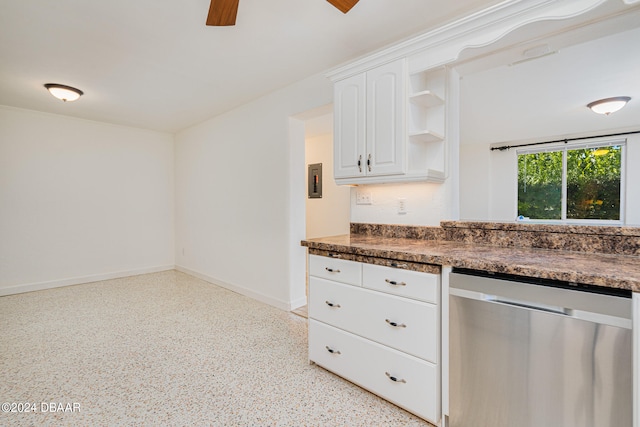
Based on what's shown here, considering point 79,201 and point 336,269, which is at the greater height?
point 79,201

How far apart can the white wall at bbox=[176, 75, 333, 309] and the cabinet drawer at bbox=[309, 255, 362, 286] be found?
1271 mm

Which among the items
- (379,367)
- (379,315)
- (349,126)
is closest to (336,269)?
(379,315)

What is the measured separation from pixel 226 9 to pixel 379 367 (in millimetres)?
2245

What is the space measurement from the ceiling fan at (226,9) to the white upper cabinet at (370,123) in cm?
50

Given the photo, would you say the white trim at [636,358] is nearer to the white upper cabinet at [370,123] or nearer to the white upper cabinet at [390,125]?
the white upper cabinet at [390,125]

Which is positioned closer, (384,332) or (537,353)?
(537,353)

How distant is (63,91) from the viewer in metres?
3.22

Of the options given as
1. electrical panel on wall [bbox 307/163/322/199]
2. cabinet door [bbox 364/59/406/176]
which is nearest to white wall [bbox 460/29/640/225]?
cabinet door [bbox 364/59/406/176]

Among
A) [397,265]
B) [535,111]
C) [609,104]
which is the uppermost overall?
[535,111]

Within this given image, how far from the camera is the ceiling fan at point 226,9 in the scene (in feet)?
5.36

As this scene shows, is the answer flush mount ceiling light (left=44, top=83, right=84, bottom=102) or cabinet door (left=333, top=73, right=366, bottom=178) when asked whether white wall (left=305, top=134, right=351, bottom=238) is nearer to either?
cabinet door (left=333, top=73, right=366, bottom=178)

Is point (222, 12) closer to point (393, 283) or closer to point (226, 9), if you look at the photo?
point (226, 9)

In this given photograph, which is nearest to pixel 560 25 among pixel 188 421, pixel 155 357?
pixel 188 421

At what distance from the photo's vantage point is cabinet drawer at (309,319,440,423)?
1.56m
